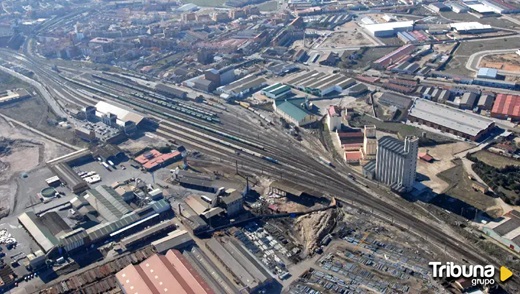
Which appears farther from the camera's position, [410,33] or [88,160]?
[410,33]

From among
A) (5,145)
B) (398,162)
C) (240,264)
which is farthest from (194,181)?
(5,145)

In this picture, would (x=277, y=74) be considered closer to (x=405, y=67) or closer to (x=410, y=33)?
(x=405, y=67)

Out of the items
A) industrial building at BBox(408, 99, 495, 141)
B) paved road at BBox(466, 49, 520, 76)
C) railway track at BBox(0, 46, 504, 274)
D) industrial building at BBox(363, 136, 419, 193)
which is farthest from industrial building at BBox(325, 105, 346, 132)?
paved road at BBox(466, 49, 520, 76)

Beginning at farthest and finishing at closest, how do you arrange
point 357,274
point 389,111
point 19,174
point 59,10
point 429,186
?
point 59,10 → point 389,111 → point 19,174 → point 429,186 → point 357,274

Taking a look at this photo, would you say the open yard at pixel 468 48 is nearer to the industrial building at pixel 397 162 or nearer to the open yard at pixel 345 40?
the open yard at pixel 345 40

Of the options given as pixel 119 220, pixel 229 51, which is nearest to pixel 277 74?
pixel 229 51

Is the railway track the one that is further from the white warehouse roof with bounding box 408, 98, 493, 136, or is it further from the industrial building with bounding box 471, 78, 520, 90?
the industrial building with bounding box 471, 78, 520, 90
